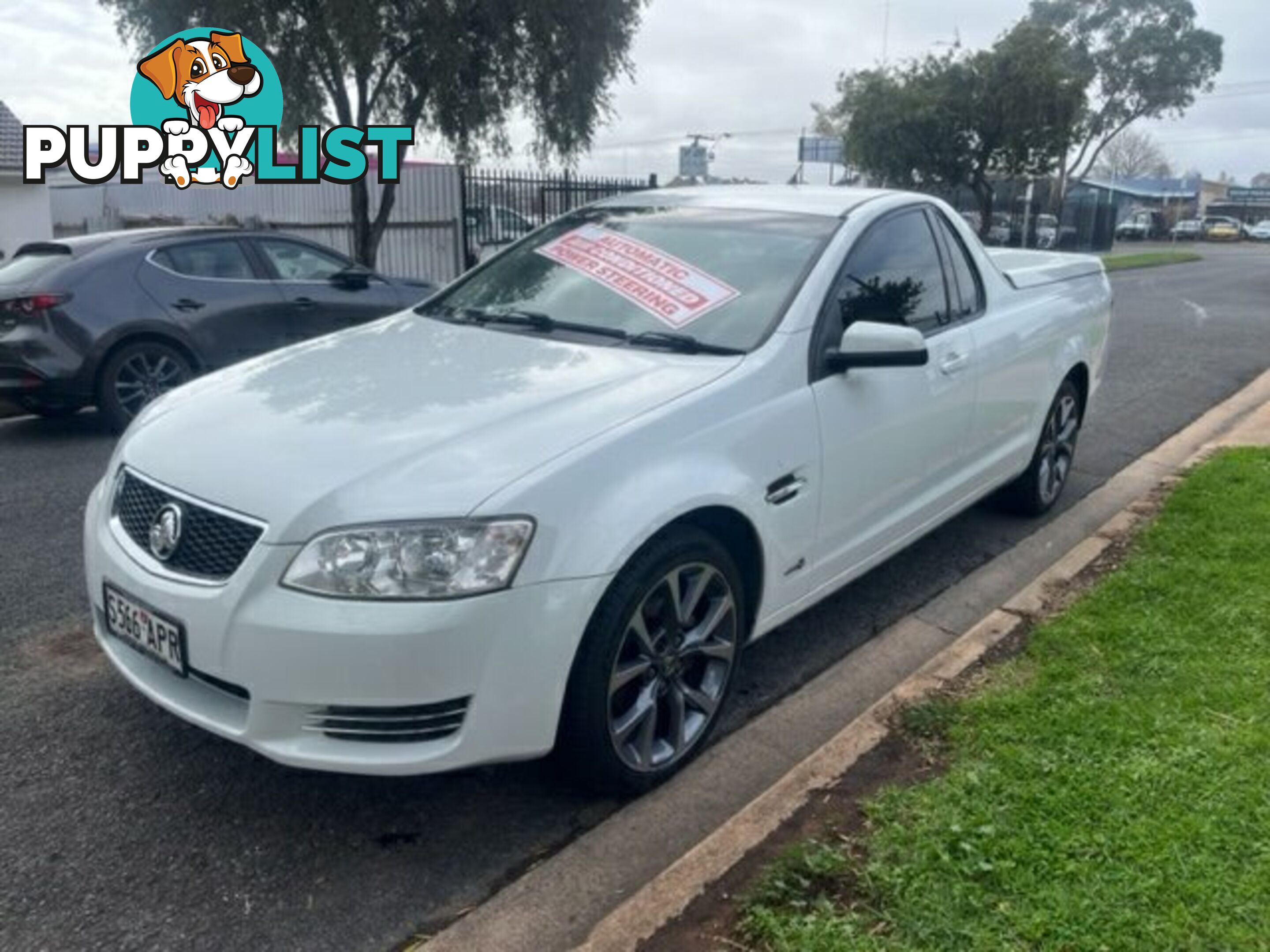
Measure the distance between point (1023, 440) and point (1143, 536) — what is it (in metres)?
0.69

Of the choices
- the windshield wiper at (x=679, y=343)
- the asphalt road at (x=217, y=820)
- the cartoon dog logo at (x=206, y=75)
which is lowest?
the asphalt road at (x=217, y=820)

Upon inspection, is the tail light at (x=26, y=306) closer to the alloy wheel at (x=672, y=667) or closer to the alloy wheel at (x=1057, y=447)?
the alloy wheel at (x=672, y=667)

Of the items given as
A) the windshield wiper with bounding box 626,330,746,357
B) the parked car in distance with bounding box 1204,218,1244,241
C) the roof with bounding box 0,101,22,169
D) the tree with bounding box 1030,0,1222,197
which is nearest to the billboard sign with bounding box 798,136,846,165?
the tree with bounding box 1030,0,1222,197

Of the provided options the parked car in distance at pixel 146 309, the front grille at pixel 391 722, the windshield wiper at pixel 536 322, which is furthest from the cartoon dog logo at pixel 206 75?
the front grille at pixel 391 722

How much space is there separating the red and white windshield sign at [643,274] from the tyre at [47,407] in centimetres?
446

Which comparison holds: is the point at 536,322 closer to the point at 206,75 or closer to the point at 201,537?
the point at 201,537

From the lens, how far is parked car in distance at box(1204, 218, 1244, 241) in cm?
6209

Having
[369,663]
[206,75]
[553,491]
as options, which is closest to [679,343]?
[553,491]

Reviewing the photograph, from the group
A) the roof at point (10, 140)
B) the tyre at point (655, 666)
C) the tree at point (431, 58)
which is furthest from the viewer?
the roof at point (10, 140)

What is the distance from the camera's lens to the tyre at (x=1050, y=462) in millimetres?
5367

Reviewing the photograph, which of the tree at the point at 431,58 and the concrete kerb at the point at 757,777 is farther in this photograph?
the tree at the point at 431,58

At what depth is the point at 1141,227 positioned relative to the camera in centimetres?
6000

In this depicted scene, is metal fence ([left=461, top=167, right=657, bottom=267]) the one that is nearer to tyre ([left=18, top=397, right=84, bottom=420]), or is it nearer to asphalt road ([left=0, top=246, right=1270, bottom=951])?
tyre ([left=18, top=397, right=84, bottom=420])

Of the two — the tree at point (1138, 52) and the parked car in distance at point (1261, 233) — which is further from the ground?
the tree at point (1138, 52)
